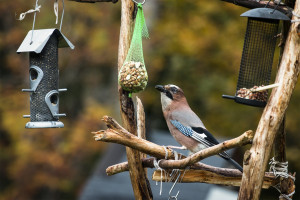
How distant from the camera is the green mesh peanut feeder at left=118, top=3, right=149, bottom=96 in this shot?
158 inches

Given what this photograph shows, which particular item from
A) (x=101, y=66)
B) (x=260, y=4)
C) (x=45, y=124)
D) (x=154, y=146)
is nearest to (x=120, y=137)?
(x=154, y=146)

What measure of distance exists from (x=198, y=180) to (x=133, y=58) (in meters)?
1.16

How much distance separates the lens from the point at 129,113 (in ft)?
13.6

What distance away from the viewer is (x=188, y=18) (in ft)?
40.9

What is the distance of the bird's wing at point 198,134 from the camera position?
15.6 feet

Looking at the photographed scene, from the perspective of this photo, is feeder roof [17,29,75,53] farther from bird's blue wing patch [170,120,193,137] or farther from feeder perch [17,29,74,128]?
bird's blue wing patch [170,120,193,137]

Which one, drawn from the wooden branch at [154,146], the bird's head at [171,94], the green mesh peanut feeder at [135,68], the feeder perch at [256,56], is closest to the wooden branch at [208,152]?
the wooden branch at [154,146]

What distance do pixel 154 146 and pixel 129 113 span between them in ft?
1.25

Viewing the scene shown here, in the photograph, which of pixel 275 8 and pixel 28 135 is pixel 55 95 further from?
pixel 28 135

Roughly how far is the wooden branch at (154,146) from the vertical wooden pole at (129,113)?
268 millimetres

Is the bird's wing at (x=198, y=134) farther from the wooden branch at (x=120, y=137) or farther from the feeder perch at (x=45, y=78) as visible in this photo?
the feeder perch at (x=45, y=78)

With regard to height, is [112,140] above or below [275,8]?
below

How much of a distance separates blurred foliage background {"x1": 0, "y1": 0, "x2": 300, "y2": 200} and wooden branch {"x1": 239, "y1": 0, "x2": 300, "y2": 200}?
7769 mm

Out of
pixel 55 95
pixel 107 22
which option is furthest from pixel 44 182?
pixel 55 95
